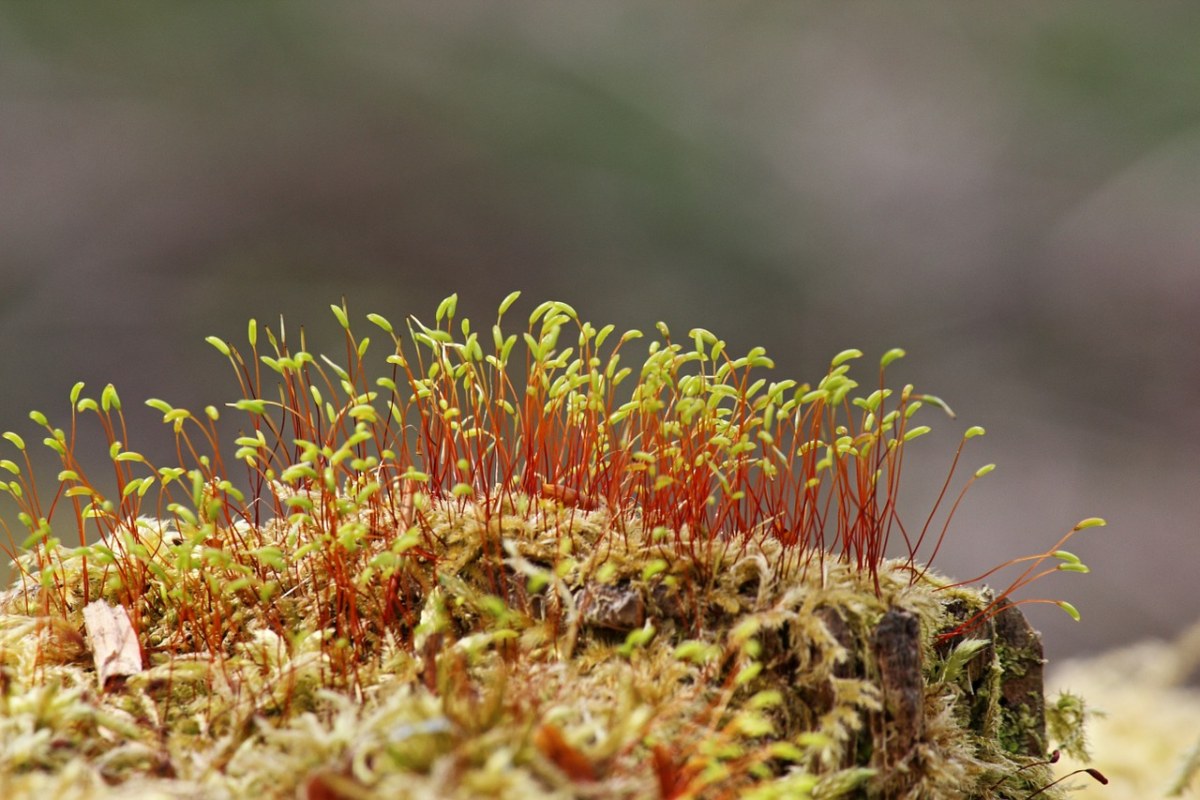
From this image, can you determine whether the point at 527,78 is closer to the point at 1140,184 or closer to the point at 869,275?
the point at 869,275

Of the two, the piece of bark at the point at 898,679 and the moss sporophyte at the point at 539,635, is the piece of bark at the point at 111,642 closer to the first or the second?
the moss sporophyte at the point at 539,635

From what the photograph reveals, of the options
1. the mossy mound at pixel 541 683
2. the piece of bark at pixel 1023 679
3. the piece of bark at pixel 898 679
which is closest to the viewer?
the mossy mound at pixel 541 683

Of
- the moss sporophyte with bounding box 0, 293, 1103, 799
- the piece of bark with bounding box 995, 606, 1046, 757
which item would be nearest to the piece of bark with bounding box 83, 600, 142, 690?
the moss sporophyte with bounding box 0, 293, 1103, 799

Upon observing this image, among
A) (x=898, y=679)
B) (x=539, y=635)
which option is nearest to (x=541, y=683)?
(x=539, y=635)

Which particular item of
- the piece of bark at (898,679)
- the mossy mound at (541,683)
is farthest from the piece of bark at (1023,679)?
the piece of bark at (898,679)

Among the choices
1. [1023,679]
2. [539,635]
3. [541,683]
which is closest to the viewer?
[541,683]

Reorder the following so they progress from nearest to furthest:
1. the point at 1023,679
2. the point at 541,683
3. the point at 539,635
A: the point at 541,683
the point at 539,635
the point at 1023,679

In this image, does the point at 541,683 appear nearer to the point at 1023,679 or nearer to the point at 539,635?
the point at 539,635

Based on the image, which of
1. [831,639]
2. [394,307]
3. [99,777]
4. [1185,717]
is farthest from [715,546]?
[394,307]

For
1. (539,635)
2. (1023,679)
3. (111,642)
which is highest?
(1023,679)

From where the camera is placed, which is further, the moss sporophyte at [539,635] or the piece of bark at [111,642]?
the piece of bark at [111,642]
